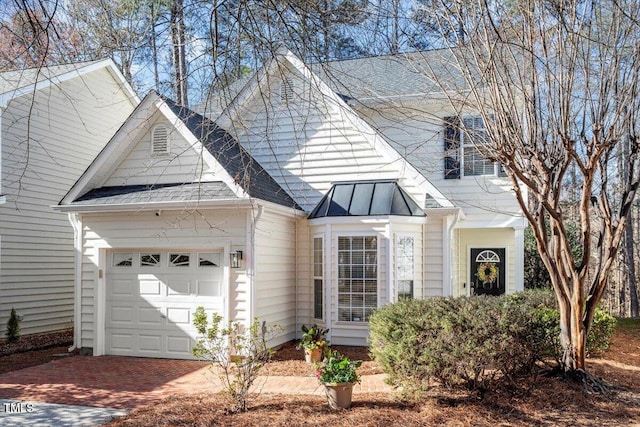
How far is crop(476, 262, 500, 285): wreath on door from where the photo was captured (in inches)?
580

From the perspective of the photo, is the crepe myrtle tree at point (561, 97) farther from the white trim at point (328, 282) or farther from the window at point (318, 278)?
the window at point (318, 278)

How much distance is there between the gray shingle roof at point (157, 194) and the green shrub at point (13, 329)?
12.7ft

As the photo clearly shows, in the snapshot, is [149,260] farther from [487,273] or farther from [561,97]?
[487,273]

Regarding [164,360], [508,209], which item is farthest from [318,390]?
[508,209]

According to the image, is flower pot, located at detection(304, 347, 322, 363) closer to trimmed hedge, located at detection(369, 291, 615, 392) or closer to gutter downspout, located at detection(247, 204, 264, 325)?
gutter downspout, located at detection(247, 204, 264, 325)

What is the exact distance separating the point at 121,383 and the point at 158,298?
230cm

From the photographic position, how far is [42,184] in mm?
13555

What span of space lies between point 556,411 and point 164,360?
6751mm

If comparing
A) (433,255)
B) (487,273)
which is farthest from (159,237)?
(487,273)

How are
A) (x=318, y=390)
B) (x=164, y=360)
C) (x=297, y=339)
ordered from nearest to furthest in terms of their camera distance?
(x=318, y=390)
(x=164, y=360)
(x=297, y=339)

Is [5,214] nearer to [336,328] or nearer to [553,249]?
[336,328]

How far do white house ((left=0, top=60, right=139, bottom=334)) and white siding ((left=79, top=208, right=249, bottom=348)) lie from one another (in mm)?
2920

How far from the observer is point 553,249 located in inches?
288

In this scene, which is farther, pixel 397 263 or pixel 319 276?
pixel 319 276
